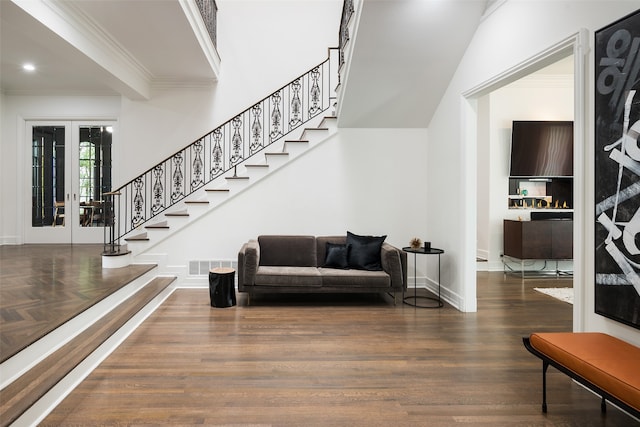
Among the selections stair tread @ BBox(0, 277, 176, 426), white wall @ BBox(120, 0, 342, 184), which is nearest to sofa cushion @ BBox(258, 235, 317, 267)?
stair tread @ BBox(0, 277, 176, 426)

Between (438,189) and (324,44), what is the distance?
13.6 feet

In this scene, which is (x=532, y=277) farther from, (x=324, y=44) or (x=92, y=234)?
(x=92, y=234)

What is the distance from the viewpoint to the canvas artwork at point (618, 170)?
246 centimetres

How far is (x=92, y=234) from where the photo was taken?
26.8ft

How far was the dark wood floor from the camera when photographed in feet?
9.59

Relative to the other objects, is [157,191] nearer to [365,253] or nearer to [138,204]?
[138,204]

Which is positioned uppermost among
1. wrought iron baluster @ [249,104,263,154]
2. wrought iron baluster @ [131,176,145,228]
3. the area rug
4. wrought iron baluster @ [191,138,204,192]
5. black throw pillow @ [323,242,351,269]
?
wrought iron baluster @ [249,104,263,154]

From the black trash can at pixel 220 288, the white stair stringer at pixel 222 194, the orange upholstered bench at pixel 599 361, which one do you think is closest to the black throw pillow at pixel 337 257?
the black trash can at pixel 220 288

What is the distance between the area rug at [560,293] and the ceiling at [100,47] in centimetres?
653

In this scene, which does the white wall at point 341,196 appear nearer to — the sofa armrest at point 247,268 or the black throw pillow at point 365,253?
the black throw pillow at point 365,253

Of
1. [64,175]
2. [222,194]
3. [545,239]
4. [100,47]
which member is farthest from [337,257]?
[64,175]

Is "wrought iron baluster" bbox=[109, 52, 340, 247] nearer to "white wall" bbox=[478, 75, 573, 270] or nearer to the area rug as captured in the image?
"white wall" bbox=[478, 75, 573, 270]

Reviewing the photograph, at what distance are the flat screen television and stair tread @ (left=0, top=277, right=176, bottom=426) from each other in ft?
23.5

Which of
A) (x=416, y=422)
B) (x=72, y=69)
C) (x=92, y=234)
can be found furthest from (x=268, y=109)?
(x=416, y=422)
